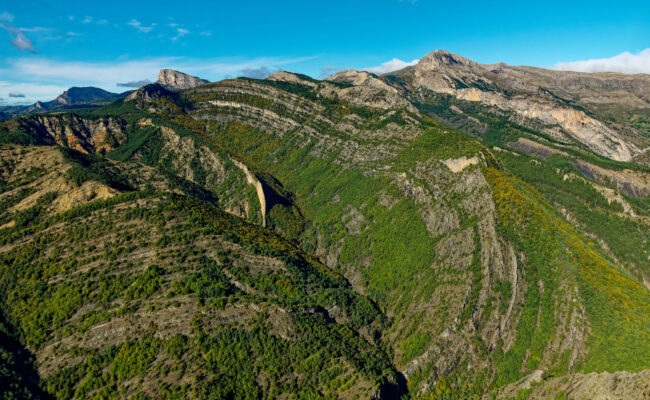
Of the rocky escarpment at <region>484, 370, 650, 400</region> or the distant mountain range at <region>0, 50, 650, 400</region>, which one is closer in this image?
the rocky escarpment at <region>484, 370, 650, 400</region>

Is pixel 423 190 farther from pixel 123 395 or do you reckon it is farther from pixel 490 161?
pixel 123 395

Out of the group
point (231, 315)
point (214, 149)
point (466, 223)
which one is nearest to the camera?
point (231, 315)

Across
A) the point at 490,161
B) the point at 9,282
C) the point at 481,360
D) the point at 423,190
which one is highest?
the point at 490,161

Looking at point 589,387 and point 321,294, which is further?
point 321,294

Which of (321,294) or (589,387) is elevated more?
(589,387)

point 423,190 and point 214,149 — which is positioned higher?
point 214,149

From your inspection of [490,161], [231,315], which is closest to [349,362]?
[231,315]

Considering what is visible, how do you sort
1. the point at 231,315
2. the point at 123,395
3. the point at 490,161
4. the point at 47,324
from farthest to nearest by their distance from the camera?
1. the point at 490,161
2. the point at 231,315
3. the point at 47,324
4. the point at 123,395

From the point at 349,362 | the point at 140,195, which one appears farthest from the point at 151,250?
the point at 349,362

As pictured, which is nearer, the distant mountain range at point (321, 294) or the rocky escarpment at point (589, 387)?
the rocky escarpment at point (589, 387)

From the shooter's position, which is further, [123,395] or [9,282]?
[9,282]
